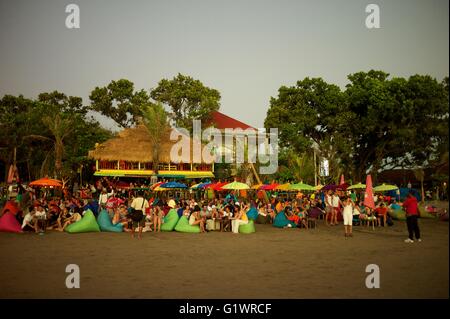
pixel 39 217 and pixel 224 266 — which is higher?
pixel 39 217

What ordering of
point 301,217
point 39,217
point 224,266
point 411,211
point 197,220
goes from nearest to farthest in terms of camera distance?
point 224,266 → point 411,211 → point 39,217 → point 197,220 → point 301,217

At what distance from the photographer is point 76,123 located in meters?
41.0

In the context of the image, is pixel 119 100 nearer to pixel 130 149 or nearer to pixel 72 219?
pixel 130 149

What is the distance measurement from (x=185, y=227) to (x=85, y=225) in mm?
3604

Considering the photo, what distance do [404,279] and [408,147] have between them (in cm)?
2968

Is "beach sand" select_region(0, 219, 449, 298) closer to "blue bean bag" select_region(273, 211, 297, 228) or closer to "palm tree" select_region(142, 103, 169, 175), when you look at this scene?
"blue bean bag" select_region(273, 211, 297, 228)

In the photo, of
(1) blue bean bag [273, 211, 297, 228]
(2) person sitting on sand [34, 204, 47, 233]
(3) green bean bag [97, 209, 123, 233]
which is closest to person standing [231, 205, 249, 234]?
(1) blue bean bag [273, 211, 297, 228]

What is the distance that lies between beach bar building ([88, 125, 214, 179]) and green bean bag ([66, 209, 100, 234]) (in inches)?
758

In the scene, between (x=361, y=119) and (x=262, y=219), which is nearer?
(x=262, y=219)

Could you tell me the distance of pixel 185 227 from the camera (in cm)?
1592

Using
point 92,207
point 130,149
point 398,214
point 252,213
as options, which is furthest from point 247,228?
point 130,149

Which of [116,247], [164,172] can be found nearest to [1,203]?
[164,172]
